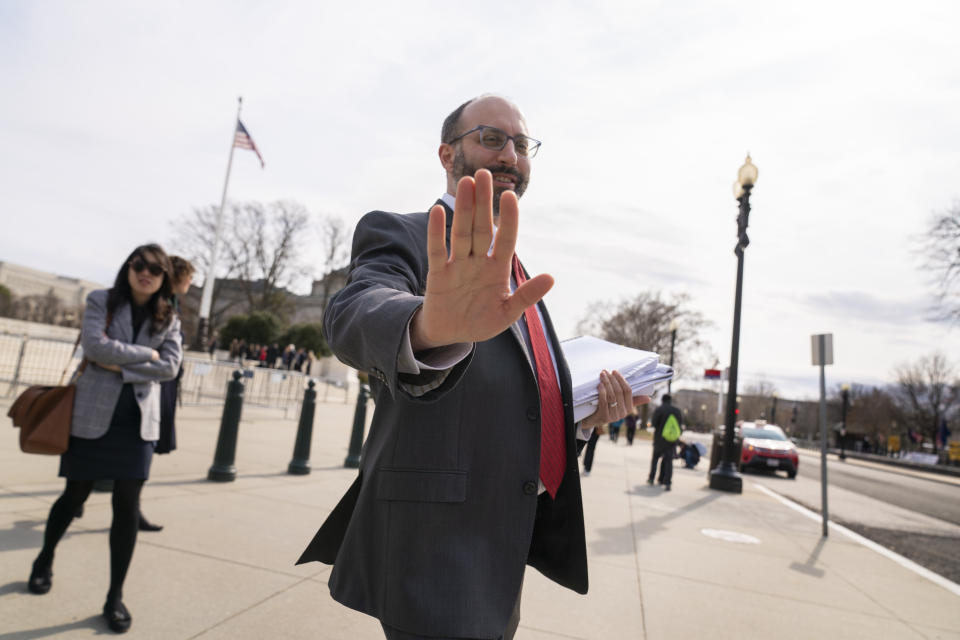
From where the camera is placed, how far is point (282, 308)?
42.8 meters

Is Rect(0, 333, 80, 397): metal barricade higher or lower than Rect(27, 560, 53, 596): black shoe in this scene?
higher

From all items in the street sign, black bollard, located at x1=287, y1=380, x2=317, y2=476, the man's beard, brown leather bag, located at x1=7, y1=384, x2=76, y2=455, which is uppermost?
the street sign

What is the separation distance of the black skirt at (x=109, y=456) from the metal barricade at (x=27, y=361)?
29.3 feet

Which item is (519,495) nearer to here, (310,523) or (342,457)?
(310,523)

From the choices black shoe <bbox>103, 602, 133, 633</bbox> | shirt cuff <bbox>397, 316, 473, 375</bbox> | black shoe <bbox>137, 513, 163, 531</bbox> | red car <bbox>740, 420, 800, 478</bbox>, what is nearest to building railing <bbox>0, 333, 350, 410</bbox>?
black shoe <bbox>137, 513, 163, 531</bbox>

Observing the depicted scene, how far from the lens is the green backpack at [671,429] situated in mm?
10452

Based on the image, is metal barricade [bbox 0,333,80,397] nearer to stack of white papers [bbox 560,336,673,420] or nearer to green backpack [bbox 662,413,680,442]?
green backpack [bbox 662,413,680,442]

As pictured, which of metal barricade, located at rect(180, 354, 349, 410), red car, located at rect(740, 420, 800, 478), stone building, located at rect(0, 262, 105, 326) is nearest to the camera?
metal barricade, located at rect(180, 354, 349, 410)

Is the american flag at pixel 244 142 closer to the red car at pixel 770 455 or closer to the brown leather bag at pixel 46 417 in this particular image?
the red car at pixel 770 455

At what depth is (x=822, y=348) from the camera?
811cm

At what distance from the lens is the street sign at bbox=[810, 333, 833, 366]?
7988mm

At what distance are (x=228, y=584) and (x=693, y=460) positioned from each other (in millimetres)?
13709

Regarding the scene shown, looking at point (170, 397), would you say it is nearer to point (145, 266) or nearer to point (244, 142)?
point (145, 266)

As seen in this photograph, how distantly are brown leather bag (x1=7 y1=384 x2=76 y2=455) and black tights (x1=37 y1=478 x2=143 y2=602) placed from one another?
0.23 m
